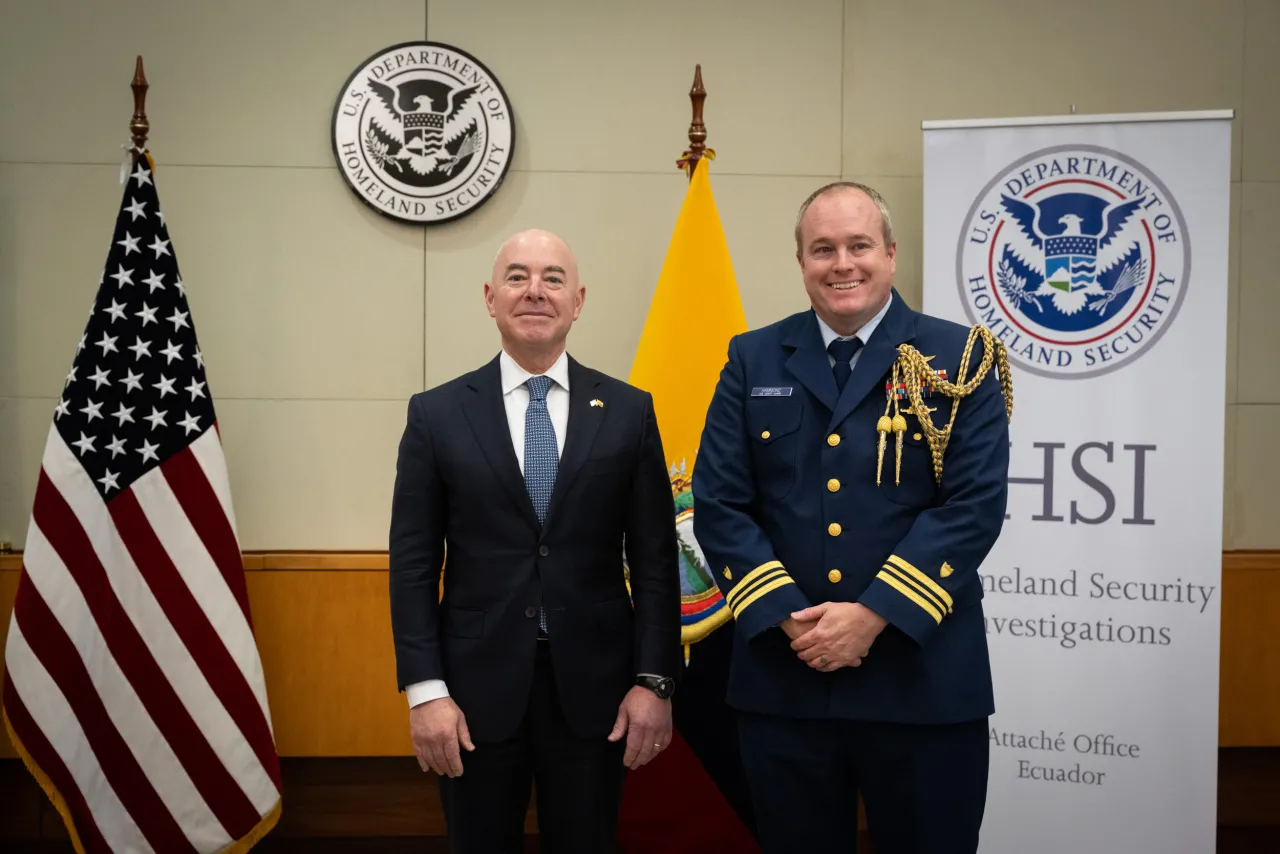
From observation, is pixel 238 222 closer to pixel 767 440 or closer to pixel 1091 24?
pixel 767 440

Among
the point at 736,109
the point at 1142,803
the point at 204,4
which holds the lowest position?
the point at 1142,803

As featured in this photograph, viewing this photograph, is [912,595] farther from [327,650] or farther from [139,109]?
[139,109]

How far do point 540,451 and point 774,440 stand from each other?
15.5 inches

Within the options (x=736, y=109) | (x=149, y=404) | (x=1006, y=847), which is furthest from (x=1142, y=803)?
(x=149, y=404)

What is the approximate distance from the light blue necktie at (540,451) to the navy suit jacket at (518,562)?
0.03 metres

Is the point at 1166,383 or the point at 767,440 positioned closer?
the point at 767,440

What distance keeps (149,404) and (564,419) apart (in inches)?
55.6

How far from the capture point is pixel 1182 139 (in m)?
2.60

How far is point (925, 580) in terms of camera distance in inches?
58.6

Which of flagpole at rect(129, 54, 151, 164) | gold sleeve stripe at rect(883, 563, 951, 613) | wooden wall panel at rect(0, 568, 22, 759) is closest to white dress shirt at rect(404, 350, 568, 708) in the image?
gold sleeve stripe at rect(883, 563, 951, 613)

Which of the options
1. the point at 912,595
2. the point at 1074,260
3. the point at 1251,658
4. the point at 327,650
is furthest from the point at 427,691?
the point at 1251,658

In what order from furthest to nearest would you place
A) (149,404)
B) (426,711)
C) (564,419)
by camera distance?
(149,404)
(564,419)
(426,711)

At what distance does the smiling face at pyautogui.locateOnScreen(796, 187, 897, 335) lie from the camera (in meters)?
1.57

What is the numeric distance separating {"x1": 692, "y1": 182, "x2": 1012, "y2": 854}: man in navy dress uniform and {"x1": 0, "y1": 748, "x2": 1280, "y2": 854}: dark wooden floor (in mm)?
1562
